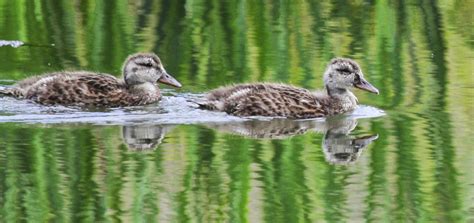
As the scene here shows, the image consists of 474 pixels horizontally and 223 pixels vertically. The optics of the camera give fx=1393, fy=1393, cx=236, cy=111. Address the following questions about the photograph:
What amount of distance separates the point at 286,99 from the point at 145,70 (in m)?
1.15

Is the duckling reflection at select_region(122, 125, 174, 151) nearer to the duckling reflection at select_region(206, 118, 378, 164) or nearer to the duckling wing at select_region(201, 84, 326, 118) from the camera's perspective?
the duckling reflection at select_region(206, 118, 378, 164)

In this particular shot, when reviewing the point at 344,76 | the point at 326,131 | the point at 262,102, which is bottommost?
the point at 326,131

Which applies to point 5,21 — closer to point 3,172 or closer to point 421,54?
point 421,54

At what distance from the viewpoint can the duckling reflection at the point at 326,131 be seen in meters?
7.57

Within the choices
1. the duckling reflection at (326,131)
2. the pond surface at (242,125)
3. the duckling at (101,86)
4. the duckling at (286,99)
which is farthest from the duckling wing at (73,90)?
the duckling reflection at (326,131)

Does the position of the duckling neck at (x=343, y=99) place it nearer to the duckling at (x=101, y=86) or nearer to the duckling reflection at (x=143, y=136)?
the duckling at (x=101, y=86)

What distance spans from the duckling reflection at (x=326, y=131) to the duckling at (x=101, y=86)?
0.99 m

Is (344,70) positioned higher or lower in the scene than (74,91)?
higher

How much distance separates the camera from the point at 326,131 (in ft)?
27.8

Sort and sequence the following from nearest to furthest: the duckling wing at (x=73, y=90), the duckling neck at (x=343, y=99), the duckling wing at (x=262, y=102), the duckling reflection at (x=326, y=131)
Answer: the duckling reflection at (x=326, y=131)
the duckling wing at (x=262, y=102)
the duckling neck at (x=343, y=99)
the duckling wing at (x=73, y=90)

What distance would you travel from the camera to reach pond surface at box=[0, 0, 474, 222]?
632 cm

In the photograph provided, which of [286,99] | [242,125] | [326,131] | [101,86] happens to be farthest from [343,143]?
[101,86]

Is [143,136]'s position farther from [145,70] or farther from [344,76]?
[344,76]

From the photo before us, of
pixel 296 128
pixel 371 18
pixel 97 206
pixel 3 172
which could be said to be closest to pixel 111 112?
pixel 296 128
